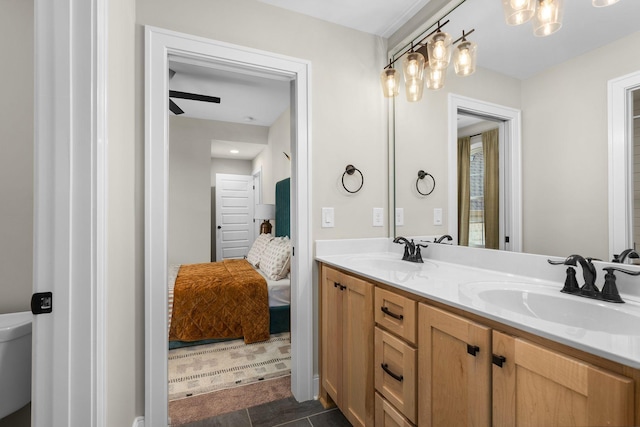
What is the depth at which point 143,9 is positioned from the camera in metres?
1.51

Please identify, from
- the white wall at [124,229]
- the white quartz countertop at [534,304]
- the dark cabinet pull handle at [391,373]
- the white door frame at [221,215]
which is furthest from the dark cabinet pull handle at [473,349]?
the white door frame at [221,215]

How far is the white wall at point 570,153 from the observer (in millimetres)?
983

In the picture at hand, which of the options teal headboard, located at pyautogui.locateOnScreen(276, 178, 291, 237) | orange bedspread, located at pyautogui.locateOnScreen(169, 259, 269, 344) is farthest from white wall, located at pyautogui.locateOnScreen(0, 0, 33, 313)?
teal headboard, located at pyautogui.locateOnScreen(276, 178, 291, 237)

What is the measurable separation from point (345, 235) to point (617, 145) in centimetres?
134

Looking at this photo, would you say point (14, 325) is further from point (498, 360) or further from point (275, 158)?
point (275, 158)

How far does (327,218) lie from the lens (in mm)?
1890

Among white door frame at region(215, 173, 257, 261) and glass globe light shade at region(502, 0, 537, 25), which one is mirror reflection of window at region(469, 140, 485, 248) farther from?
white door frame at region(215, 173, 257, 261)

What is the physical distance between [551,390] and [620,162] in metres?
0.80

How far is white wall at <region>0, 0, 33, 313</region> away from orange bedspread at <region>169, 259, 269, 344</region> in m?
1.45

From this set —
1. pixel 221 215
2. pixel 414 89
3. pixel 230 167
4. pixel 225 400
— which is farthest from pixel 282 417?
pixel 230 167

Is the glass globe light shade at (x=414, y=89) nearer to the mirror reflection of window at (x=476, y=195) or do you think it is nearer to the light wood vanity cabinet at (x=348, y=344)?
the mirror reflection of window at (x=476, y=195)

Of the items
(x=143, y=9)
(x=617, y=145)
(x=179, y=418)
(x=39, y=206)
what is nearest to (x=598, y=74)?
(x=617, y=145)

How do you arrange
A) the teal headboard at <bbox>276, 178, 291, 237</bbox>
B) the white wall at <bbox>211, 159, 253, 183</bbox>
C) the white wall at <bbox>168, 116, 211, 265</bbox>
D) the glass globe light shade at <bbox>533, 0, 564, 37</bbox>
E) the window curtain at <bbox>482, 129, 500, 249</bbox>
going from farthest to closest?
1. the white wall at <bbox>211, 159, 253, 183</bbox>
2. the white wall at <bbox>168, 116, 211, 265</bbox>
3. the teal headboard at <bbox>276, 178, 291, 237</bbox>
4. the window curtain at <bbox>482, 129, 500, 249</bbox>
5. the glass globe light shade at <bbox>533, 0, 564, 37</bbox>

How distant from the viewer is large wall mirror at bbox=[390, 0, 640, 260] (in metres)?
0.98
